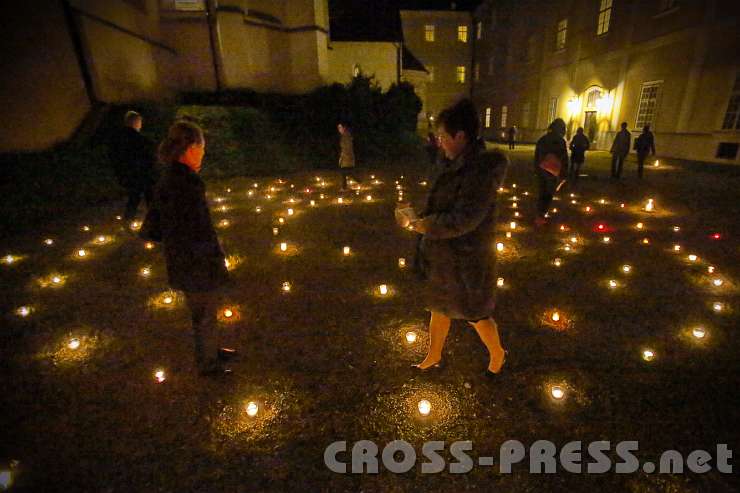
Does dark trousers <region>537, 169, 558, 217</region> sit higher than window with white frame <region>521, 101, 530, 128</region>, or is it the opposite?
window with white frame <region>521, 101, 530, 128</region>

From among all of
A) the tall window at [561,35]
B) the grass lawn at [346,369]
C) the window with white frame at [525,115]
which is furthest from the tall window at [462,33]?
the grass lawn at [346,369]

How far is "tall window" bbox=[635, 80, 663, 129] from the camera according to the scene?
19347mm

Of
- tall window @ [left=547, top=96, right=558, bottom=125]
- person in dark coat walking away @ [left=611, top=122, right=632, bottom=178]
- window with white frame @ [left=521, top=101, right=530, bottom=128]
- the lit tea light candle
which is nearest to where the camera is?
the lit tea light candle

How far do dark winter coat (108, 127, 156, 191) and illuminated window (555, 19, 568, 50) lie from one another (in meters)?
28.4

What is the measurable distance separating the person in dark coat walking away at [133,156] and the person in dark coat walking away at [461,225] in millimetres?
Result: 6852

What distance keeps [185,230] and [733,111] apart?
22.2 meters

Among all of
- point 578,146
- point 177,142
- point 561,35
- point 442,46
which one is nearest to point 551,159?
point 578,146

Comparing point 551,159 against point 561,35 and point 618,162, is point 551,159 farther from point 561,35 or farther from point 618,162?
point 561,35

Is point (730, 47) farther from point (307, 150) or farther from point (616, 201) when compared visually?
point (307, 150)

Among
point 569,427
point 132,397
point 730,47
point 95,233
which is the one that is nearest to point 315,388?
point 132,397

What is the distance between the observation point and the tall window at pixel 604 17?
21784 millimetres

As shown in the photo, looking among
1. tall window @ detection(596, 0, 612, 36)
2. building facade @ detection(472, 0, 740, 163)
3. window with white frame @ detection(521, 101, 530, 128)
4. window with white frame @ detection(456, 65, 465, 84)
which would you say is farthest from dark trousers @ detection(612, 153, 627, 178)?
window with white frame @ detection(456, 65, 465, 84)

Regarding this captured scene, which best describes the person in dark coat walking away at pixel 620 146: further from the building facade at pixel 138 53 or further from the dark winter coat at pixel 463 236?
the building facade at pixel 138 53

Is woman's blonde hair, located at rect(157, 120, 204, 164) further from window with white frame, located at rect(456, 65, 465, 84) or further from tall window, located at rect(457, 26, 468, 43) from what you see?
tall window, located at rect(457, 26, 468, 43)
